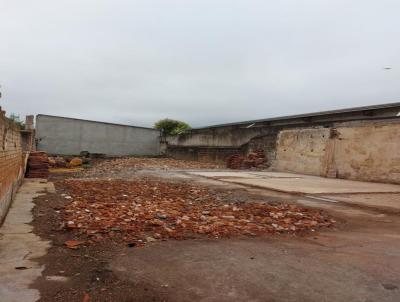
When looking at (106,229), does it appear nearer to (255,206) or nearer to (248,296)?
(248,296)

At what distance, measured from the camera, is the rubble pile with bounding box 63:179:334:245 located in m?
4.61

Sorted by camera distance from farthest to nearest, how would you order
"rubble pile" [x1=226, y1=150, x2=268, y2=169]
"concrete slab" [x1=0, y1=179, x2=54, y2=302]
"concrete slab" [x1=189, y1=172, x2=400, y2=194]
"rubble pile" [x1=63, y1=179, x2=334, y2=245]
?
"rubble pile" [x1=226, y1=150, x2=268, y2=169]
"concrete slab" [x1=189, y1=172, x2=400, y2=194]
"rubble pile" [x1=63, y1=179, x2=334, y2=245]
"concrete slab" [x1=0, y1=179, x2=54, y2=302]

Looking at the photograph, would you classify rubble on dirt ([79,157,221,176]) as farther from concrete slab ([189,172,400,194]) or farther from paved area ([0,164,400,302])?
paved area ([0,164,400,302])

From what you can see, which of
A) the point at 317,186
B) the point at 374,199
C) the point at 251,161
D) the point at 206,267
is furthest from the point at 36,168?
the point at 251,161

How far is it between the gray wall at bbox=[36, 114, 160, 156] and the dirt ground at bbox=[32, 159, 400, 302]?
87.9ft

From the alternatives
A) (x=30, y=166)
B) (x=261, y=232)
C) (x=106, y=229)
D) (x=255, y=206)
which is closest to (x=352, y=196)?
(x=255, y=206)

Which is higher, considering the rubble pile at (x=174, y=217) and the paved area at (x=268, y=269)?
the rubble pile at (x=174, y=217)

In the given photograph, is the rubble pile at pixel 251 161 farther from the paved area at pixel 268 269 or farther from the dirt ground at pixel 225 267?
A: the paved area at pixel 268 269

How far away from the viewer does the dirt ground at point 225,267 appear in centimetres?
284

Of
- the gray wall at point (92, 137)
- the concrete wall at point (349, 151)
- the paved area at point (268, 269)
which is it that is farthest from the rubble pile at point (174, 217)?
the gray wall at point (92, 137)

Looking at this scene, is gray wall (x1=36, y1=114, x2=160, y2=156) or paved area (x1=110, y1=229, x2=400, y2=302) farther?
gray wall (x1=36, y1=114, x2=160, y2=156)

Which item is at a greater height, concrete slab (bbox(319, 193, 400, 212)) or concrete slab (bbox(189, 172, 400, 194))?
concrete slab (bbox(189, 172, 400, 194))

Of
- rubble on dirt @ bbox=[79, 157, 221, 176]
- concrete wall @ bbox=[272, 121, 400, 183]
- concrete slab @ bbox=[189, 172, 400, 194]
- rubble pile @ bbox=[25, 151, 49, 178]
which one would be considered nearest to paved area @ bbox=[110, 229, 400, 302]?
concrete slab @ bbox=[189, 172, 400, 194]

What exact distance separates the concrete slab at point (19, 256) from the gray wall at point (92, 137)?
2604 centimetres
